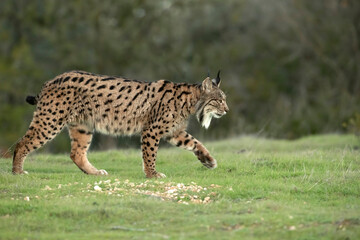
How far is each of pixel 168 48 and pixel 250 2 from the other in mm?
8123

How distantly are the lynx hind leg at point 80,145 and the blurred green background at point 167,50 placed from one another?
1692cm

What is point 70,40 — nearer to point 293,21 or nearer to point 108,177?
point 293,21

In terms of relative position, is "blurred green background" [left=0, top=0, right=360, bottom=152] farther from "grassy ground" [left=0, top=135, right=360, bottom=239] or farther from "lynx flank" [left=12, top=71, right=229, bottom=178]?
"grassy ground" [left=0, top=135, right=360, bottom=239]

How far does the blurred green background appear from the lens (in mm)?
33188

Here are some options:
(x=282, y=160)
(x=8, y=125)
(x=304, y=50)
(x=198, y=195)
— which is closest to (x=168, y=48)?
A: (x=304, y=50)

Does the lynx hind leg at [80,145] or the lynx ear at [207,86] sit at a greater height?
the lynx ear at [207,86]

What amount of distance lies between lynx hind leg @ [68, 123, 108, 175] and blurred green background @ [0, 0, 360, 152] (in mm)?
16921

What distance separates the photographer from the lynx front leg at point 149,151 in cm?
1219

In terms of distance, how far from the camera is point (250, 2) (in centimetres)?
4169

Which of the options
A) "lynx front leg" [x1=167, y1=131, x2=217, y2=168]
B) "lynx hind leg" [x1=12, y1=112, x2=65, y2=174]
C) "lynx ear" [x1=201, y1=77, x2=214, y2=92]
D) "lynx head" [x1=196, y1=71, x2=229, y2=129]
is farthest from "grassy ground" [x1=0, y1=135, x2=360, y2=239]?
"lynx ear" [x1=201, y1=77, x2=214, y2=92]

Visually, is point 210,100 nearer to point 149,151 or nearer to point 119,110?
point 149,151

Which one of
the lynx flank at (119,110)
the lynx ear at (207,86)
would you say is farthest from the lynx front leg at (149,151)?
the lynx ear at (207,86)

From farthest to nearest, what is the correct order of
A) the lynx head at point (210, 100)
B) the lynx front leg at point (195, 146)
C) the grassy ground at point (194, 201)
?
1. the lynx head at point (210, 100)
2. the lynx front leg at point (195, 146)
3. the grassy ground at point (194, 201)

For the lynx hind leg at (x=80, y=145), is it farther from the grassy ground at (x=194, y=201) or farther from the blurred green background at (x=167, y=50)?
the blurred green background at (x=167, y=50)
